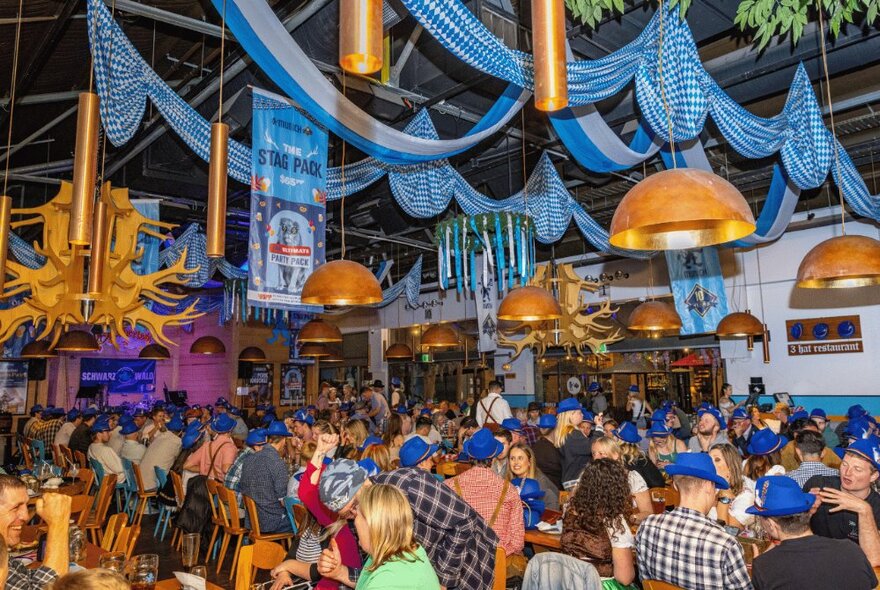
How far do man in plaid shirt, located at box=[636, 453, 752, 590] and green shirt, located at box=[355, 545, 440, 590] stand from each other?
1.27m

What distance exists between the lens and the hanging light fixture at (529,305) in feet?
→ 19.5

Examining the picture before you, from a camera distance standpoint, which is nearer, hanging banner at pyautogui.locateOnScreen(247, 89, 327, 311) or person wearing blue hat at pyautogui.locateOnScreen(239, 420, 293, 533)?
hanging banner at pyautogui.locateOnScreen(247, 89, 327, 311)

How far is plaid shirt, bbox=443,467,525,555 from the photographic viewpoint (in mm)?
4207

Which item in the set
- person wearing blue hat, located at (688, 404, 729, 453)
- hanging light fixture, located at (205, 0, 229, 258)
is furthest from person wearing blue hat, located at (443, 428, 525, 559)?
person wearing blue hat, located at (688, 404, 729, 453)

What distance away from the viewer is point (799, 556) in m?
2.86

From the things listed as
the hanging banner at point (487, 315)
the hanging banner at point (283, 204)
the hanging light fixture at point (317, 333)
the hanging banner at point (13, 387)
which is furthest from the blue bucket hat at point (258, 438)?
the hanging banner at point (13, 387)

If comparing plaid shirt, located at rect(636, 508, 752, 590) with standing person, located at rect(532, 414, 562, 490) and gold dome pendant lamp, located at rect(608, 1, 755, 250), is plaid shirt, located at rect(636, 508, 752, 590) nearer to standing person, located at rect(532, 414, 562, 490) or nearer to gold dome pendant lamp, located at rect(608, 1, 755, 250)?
gold dome pendant lamp, located at rect(608, 1, 755, 250)

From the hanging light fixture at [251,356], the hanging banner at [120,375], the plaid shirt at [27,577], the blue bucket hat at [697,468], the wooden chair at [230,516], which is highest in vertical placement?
the hanging light fixture at [251,356]

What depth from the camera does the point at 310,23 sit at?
5.62 metres

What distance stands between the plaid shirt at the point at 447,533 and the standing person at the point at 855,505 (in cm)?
197

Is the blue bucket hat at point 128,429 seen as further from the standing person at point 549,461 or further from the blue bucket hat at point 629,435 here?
the blue bucket hat at point 629,435

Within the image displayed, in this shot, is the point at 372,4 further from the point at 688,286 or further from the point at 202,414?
the point at 202,414

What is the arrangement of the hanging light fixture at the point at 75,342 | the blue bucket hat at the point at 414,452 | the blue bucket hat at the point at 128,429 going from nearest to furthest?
the blue bucket hat at the point at 414,452
the blue bucket hat at the point at 128,429
the hanging light fixture at the point at 75,342

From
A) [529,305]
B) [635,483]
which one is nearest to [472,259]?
[529,305]
